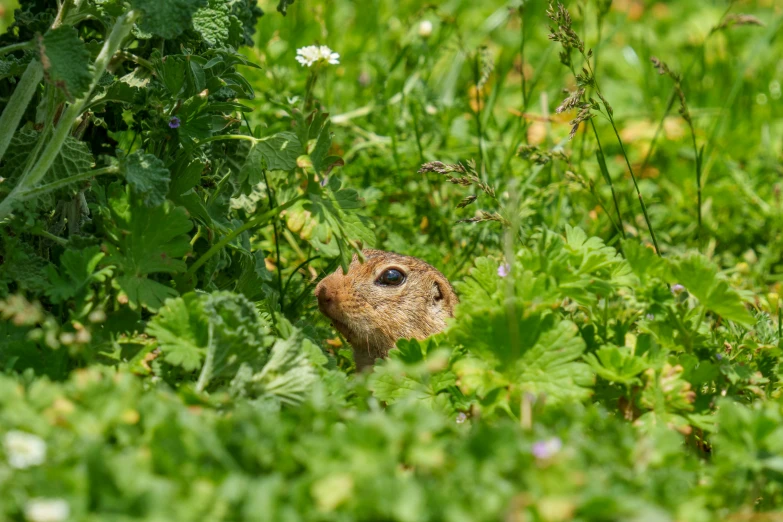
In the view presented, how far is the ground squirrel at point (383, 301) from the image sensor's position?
3734mm

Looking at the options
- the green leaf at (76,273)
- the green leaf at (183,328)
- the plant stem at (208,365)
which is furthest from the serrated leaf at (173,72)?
the plant stem at (208,365)

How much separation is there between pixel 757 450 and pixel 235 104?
1.87 m

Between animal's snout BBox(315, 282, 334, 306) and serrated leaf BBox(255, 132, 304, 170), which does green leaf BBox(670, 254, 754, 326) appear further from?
animal's snout BBox(315, 282, 334, 306)

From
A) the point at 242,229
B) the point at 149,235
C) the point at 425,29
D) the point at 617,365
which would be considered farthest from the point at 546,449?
the point at 425,29

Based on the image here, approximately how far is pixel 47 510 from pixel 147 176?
1238 millimetres

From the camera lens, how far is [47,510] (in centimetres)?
162

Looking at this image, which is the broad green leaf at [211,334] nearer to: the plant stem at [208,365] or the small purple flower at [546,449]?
the plant stem at [208,365]

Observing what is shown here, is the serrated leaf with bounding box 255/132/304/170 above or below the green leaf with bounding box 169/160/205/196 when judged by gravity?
above

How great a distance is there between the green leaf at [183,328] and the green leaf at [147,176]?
321 millimetres

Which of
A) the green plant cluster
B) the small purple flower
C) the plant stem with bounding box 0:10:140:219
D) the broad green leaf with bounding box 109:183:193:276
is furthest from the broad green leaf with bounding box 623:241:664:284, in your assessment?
the plant stem with bounding box 0:10:140:219

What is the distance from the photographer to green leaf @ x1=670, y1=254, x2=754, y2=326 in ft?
8.42

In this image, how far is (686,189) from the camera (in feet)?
16.8

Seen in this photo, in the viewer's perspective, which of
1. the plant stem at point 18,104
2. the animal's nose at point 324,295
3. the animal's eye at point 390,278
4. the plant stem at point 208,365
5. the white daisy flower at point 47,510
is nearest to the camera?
the white daisy flower at point 47,510

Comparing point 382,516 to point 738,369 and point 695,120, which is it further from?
point 695,120
